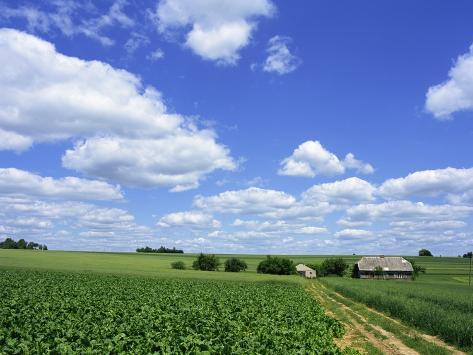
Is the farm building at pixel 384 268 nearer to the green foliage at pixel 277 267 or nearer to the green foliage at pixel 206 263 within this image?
the green foliage at pixel 277 267

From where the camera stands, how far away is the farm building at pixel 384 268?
12450cm

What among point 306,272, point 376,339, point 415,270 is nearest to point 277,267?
point 306,272

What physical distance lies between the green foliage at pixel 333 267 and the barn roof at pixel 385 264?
17.0 feet

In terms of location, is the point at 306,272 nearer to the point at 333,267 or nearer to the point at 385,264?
the point at 333,267

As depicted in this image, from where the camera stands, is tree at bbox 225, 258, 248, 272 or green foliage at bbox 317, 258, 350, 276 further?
green foliage at bbox 317, 258, 350, 276

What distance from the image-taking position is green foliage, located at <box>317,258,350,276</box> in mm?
130625

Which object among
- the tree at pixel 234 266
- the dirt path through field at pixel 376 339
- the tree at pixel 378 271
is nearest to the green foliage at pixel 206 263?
the tree at pixel 234 266

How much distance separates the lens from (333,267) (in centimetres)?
13175

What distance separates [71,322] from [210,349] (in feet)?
22.8

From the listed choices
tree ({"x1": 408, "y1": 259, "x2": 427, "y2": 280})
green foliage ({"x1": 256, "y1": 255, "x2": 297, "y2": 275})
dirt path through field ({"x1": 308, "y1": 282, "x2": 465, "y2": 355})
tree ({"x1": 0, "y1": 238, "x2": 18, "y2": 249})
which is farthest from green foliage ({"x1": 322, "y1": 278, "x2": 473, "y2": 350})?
tree ({"x1": 0, "y1": 238, "x2": 18, "y2": 249})

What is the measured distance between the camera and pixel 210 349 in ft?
46.4

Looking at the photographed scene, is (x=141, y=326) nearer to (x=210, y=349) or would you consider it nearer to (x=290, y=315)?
(x=210, y=349)

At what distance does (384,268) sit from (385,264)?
1.63 meters

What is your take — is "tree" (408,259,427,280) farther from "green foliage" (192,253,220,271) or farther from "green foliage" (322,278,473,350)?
"green foliage" (322,278,473,350)
